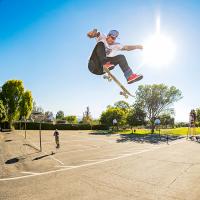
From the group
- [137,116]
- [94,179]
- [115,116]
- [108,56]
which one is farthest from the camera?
[115,116]

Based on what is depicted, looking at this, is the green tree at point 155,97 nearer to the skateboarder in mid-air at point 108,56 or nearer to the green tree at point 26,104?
the green tree at point 26,104

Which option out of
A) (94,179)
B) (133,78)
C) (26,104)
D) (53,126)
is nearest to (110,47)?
(133,78)

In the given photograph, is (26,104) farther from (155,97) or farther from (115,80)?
(115,80)

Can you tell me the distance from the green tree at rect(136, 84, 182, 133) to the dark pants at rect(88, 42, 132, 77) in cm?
5060

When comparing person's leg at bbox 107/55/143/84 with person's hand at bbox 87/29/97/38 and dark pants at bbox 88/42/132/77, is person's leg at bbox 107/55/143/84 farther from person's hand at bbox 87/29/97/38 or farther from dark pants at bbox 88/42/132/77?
person's hand at bbox 87/29/97/38

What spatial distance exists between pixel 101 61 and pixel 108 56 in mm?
291

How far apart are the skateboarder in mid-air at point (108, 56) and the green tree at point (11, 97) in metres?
45.2

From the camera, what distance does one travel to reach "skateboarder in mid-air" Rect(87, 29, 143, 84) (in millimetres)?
5430

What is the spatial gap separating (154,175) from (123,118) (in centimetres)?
5401

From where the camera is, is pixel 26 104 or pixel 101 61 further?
pixel 26 104

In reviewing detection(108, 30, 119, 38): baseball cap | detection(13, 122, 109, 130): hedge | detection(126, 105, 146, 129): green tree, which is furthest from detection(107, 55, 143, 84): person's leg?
detection(126, 105, 146, 129): green tree

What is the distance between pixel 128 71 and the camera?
6.01 meters

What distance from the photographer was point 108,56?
228 inches

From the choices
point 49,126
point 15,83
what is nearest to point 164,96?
point 49,126
